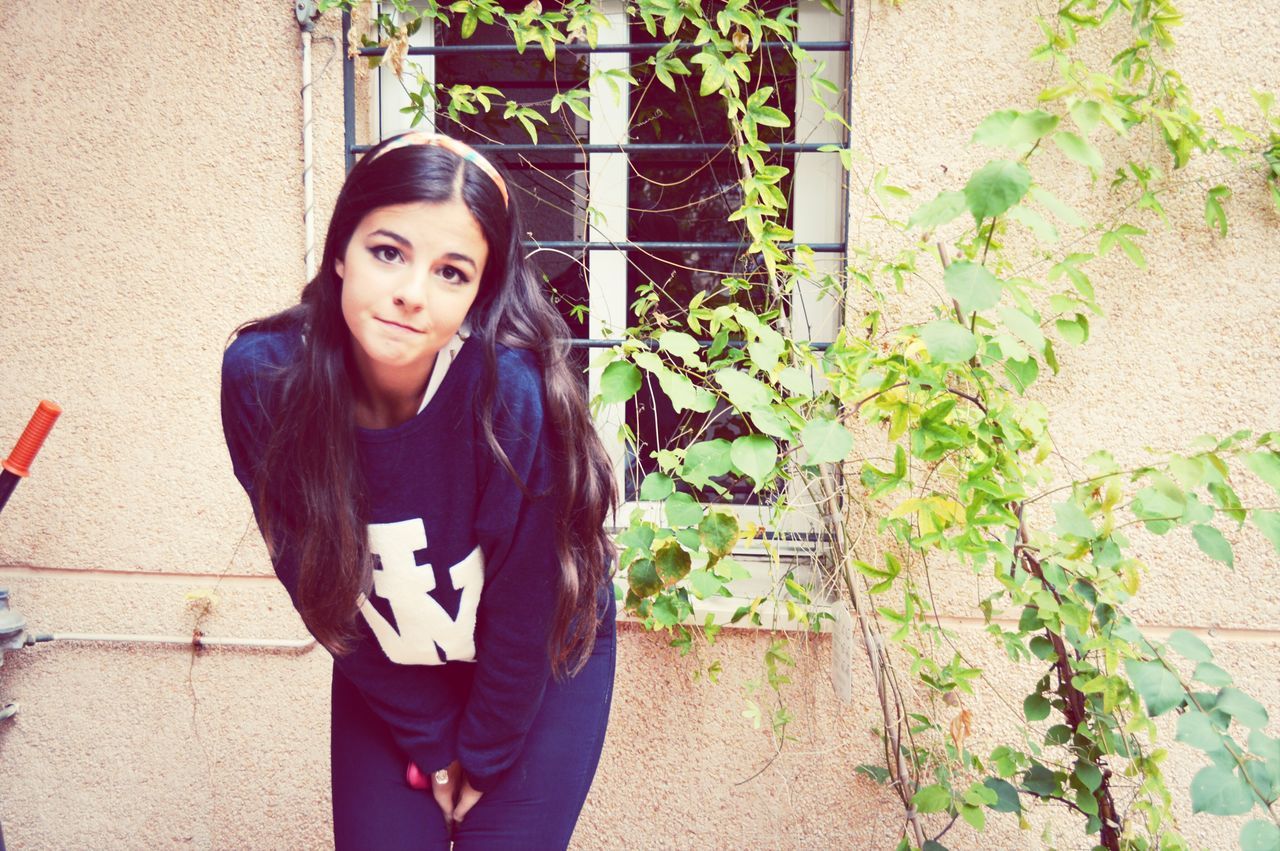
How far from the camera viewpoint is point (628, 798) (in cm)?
226

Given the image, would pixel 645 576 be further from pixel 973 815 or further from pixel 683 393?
pixel 973 815

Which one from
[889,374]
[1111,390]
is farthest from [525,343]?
[1111,390]

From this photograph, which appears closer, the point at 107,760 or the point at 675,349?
the point at 675,349

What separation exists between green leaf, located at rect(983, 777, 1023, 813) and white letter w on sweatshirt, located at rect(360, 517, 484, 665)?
4.20 feet

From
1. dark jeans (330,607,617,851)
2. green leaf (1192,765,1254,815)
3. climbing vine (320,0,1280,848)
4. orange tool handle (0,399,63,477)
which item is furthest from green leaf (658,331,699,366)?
orange tool handle (0,399,63,477)

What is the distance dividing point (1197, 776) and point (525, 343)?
1285mm

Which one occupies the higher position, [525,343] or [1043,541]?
[525,343]

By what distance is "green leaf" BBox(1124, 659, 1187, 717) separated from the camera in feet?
4.32

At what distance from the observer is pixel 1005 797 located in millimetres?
1795

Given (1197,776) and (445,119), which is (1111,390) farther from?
(445,119)

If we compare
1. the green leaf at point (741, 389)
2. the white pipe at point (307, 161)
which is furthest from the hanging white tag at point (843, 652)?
the white pipe at point (307, 161)

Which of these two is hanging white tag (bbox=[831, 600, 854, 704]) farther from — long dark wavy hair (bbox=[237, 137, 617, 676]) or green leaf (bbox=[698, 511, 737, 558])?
long dark wavy hair (bbox=[237, 137, 617, 676])

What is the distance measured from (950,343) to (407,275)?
31.8 inches

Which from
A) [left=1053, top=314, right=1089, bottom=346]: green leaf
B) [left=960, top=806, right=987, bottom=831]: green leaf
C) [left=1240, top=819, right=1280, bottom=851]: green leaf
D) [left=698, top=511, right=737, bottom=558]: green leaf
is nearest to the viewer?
[left=1240, top=819, right=1280, bottom=851]: green leaf
